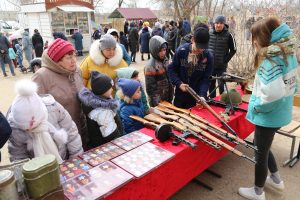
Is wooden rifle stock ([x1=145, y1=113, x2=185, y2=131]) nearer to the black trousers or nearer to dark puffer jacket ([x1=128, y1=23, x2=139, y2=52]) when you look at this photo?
the black trousers

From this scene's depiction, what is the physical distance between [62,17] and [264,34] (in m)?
12.8

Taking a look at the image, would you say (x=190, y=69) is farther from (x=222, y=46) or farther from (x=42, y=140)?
(x=42, y=140)

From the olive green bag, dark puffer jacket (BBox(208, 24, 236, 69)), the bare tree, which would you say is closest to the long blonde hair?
the olive green bag

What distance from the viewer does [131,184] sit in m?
1.69

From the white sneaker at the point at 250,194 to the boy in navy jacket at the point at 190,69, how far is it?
47.7 inches

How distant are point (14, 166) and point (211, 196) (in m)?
2.05

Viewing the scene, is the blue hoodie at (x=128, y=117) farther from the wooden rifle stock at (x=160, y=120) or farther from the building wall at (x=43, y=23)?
the building wall at (x=43, y=23)

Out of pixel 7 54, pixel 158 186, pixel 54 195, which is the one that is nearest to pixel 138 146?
pixel 158 186

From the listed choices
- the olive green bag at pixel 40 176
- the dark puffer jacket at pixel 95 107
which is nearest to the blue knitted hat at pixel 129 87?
the dark puffer jacket at pixel 95 107

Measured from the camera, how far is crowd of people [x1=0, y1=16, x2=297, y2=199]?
5.95ft

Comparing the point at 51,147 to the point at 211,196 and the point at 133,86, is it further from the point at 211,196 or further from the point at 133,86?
the point at 211,196

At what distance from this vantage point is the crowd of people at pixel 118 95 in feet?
5.95

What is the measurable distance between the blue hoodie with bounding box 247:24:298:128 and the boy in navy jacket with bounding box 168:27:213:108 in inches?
42.2

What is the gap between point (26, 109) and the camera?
164cm
